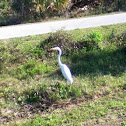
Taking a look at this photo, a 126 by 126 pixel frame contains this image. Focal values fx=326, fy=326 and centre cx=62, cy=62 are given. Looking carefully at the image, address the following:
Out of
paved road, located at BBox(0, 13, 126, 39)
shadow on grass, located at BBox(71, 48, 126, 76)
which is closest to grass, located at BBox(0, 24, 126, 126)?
shadow on grass, located at BBox(71, 48, 126, 76)

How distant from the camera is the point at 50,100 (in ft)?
21.9

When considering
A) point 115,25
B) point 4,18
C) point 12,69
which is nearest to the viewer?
point 12,69

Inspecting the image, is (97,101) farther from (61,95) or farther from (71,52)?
(71,52)

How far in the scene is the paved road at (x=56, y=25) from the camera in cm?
1133

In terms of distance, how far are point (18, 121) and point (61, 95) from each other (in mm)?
1100

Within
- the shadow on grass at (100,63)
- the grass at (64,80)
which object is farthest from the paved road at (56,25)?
the shadow on grass at (100,63)

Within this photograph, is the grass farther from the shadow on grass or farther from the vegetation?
the vegetation

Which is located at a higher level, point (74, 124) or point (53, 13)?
point (53, 13)

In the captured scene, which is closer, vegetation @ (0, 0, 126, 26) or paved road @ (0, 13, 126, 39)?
paved road @ (0, 13, 126, 39)

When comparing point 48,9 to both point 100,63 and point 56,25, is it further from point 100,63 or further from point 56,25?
point 100,63

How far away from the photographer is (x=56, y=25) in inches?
478

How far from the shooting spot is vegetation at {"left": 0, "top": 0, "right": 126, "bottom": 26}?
43.4 ft

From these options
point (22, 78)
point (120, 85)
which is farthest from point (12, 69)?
point (120, 85)

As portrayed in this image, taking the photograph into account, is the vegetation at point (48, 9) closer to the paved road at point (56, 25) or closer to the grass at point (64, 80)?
the paved road at point (56, 25)
